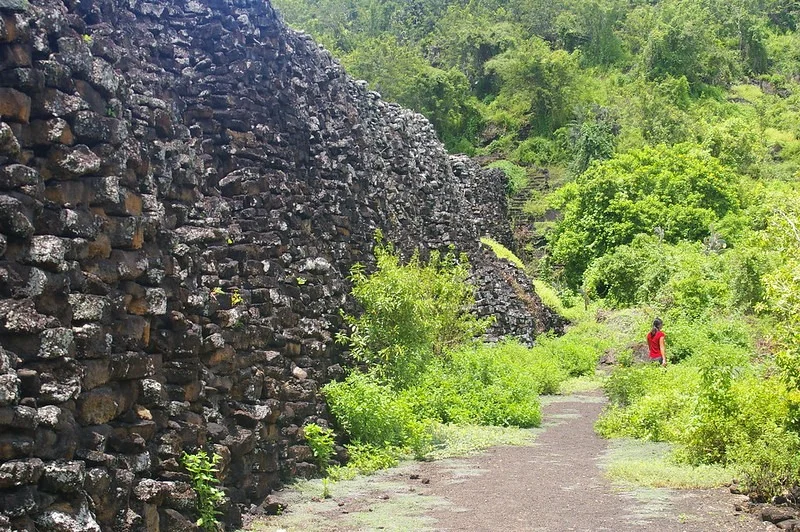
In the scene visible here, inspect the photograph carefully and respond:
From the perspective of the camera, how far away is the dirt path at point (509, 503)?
680 cm

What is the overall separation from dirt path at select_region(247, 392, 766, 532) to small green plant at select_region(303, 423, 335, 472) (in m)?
0.53

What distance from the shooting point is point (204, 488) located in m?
6.26

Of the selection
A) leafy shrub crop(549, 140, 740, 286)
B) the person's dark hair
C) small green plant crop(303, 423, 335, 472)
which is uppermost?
leafy shrub crop(549, 140, 740, 286)

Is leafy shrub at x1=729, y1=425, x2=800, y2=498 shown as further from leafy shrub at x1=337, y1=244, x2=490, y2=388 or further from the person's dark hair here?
the person's dark hair

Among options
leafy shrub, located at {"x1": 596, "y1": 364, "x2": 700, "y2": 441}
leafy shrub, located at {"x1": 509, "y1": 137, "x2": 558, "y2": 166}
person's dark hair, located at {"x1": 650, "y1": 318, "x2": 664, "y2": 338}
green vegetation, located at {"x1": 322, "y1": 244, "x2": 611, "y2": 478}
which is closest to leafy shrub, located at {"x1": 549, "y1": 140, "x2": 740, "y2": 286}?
leafy shrub, located at {"x1": 509, "y1": 137, "x2": 558, "y2": 166}

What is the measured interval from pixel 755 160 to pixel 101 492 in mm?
46251

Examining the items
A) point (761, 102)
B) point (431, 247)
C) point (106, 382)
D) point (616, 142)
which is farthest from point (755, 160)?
point (106, 382)

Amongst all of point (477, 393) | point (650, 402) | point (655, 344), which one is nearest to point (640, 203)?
point (655, 344)

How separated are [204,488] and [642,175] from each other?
111 ft

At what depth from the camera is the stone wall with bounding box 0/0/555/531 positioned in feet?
14.9

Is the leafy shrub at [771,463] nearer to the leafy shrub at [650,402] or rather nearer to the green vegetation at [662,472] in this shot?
the green vegetation at [662,472]

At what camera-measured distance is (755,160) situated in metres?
45.6

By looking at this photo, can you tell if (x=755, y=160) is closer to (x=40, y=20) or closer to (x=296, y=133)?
(x=296, y=133)

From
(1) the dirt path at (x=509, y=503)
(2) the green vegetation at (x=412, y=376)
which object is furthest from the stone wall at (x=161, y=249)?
(1) the dirt path at (x=509, y=503)
